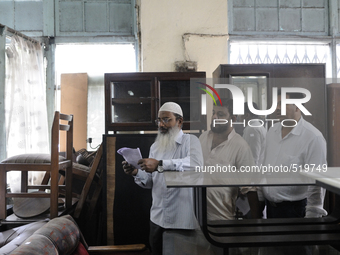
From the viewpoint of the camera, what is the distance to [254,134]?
43.1 inches

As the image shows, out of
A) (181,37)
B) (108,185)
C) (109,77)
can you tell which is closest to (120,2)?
(181,37)

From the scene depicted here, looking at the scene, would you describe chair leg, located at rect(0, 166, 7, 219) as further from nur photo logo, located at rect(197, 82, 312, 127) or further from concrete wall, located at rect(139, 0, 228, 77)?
nur photo logo, located at rect(197, 82, 312, 127)

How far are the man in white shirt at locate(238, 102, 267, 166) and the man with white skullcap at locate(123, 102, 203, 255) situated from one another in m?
0.66

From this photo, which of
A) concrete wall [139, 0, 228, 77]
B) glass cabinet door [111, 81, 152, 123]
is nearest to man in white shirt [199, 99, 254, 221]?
glass cabinet door [111, 81, 152, 123]

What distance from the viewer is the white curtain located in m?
2.93

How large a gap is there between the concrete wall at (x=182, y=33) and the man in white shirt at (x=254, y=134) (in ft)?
7.16

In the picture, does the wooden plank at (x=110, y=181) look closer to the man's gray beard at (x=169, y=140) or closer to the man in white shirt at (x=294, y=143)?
the man's gray beard at (x=169, y=140)

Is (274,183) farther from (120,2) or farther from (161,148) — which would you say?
(120,2)

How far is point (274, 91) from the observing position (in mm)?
1084

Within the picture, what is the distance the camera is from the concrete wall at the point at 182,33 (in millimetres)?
3164

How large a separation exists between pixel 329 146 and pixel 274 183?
28 cm

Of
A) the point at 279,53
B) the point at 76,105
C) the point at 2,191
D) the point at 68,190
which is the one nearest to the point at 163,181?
the point at 68,190

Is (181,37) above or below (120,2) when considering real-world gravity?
below

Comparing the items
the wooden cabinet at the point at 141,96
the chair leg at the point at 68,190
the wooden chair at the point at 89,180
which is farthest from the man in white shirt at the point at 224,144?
the chair leg at the point at 68,190
